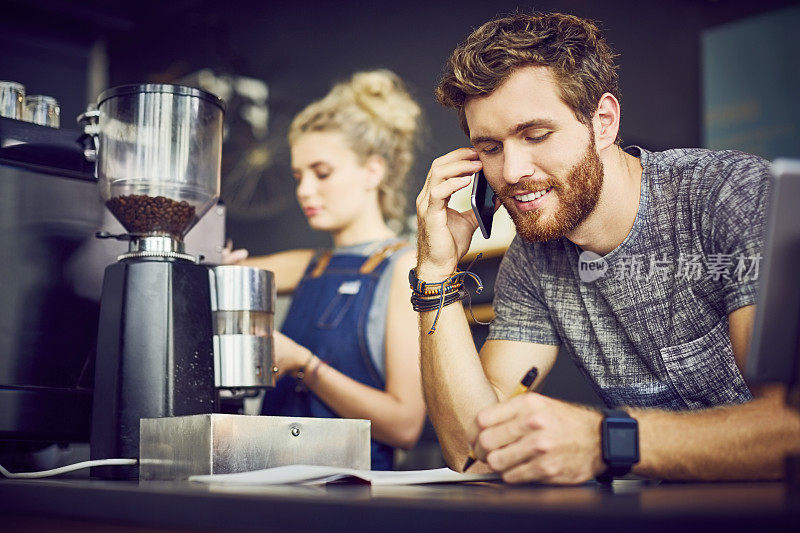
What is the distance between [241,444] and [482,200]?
0.73 m

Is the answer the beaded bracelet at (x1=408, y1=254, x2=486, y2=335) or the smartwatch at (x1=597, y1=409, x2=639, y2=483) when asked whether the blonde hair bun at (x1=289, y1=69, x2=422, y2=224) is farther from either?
the smartwatch at (x1=597, y1=409, x2=639, y2=483)

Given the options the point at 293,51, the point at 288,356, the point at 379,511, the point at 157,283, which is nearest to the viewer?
the point at 379,511

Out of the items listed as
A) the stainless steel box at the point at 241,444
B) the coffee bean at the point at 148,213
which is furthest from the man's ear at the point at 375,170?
the stainless steel box at the point at 241,444

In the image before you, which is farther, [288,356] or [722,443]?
[288,356]

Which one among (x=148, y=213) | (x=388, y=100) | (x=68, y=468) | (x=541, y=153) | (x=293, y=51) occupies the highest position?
(x=293, y=51)

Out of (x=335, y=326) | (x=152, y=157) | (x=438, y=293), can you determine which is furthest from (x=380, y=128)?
(x=152, y=157)

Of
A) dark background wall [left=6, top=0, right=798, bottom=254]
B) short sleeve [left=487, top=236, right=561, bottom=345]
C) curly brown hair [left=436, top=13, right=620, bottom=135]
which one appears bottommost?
short sleeve [left=487, top=236, right=561, bottom=345]

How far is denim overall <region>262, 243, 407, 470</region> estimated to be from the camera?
6.86ft

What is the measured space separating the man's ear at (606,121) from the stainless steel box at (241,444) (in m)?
0.72

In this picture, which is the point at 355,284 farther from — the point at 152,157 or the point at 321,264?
the point at 152,157

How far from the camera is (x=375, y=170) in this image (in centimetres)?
258

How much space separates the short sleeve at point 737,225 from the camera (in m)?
1.15

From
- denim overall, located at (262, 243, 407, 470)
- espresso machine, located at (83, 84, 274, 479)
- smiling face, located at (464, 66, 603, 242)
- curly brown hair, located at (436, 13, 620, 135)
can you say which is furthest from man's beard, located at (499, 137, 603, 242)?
denim overall, located at (262, 243, 407, 470)

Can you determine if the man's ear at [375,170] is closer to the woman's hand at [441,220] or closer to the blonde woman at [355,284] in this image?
the blonde woman at [355,284]
